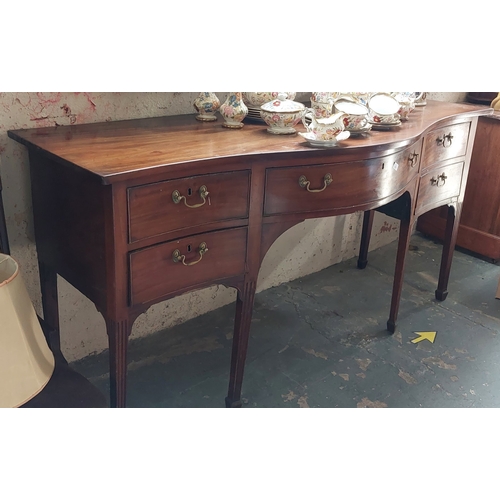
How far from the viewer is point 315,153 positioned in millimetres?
1448

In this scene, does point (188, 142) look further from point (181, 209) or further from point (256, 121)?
point (256, 121)

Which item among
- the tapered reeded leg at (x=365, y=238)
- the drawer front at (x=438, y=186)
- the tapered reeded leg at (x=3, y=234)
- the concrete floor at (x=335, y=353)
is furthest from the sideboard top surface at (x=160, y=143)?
the tapered reeded leg at (x=365, y=238)

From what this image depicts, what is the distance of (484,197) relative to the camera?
113 inches

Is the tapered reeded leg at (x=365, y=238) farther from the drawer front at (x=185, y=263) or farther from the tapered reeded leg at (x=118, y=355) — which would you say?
the tapered reeded leg at (x=118, y=355)

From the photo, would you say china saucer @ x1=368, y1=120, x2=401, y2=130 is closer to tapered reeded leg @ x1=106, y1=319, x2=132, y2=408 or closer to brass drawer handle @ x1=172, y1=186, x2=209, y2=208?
brass drawer handle @ x1=172, y1=186, x2=209, y2=208

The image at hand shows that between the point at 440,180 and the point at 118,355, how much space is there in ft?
4.70

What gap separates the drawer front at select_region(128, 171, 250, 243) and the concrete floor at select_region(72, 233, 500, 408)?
0.69m

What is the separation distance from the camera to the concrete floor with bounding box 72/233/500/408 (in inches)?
71.2

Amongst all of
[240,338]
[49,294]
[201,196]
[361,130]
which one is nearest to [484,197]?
[361,130]

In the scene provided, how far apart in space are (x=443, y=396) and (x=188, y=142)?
3.91 ft

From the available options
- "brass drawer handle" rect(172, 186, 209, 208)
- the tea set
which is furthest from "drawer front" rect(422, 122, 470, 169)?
"brass drawer handle" rect(172, 186, 209, 208)

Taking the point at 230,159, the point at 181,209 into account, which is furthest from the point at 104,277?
the point at 230,159

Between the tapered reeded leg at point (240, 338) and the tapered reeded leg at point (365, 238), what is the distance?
4.03ft

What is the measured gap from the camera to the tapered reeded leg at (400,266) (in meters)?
2.05
